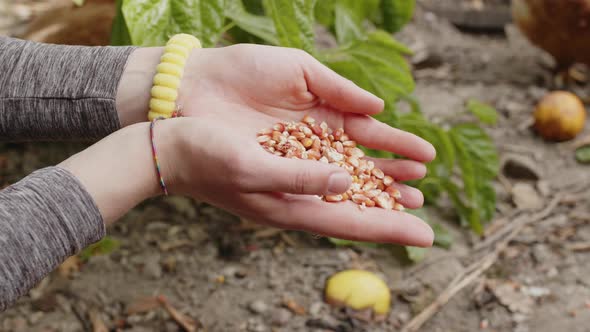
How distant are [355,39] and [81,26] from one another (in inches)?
34.5

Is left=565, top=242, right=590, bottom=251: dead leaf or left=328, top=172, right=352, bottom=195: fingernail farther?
left=565, top=242, right=590, bottom=251: dead leaf

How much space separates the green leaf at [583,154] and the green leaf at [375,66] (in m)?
1.04

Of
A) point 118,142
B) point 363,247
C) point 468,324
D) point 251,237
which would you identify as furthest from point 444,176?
point 118,142

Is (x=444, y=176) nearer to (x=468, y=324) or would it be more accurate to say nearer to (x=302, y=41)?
(x=468, y=324)

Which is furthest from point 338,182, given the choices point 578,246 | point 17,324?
point 578,246

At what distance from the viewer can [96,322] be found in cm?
143

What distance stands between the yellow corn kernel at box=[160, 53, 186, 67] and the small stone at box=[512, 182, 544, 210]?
4.15ft

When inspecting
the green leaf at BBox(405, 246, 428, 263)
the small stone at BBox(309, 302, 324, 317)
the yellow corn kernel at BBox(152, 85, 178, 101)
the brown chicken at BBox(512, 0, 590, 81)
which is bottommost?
the small stone at BBox(309, 302, 324, 317)

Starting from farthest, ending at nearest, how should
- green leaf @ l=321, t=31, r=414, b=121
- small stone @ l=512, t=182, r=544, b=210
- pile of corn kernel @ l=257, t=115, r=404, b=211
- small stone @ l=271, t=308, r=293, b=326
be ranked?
small stone @ l=512, t=182, r=544, b=210
small stone @ l=271, t=308, r=293, b=326
green leaf @ l=321, t=31, r=414, b=121
pile of corn kernel @ l=257, t=115, r=404, b=211

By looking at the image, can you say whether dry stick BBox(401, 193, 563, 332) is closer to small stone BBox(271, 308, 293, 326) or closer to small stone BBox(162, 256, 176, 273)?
small stone BBox(271, 308, 293, 326)

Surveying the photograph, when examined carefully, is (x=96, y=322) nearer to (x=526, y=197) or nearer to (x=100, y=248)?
(x=100, y=248)

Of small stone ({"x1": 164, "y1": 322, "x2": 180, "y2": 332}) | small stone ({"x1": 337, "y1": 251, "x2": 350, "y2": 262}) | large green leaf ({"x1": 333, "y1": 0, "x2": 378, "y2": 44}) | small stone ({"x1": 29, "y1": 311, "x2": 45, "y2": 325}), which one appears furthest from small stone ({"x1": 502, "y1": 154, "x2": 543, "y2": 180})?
small stone ({"x1": 29, "y1": 311, "x2": 45, "y2": 325})

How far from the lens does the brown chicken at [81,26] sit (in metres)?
1.77

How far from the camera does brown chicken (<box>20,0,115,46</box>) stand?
1768 millimetres
